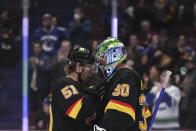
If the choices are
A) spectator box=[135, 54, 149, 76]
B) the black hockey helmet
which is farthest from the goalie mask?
spectator box=[135, 54, 149, 76]

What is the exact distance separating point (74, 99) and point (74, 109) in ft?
0.26

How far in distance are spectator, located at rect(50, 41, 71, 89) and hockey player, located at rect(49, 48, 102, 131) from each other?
421 centimetres

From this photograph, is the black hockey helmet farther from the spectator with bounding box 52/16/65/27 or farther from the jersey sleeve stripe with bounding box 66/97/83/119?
the spectator with bounding box 52/16/65/27

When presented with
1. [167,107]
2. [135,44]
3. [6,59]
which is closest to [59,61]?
[6,59]

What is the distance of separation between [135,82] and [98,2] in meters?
7.71

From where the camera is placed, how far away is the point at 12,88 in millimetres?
8328

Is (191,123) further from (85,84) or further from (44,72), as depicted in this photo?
(85,84)

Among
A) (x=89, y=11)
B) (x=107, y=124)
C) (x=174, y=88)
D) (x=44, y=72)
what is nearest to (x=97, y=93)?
(x=107, y=124)

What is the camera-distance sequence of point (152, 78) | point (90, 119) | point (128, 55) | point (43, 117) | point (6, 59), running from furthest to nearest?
point (128, 55), point (6, 59), point (152, 78), point (43, 117), point (90, 119)

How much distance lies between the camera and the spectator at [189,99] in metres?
8.14

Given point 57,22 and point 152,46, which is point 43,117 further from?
point 152,46

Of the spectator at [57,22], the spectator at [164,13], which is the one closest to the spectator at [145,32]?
the spectator at [164,13]

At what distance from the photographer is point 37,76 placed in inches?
332

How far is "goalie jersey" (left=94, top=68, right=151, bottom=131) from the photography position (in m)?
3.75
